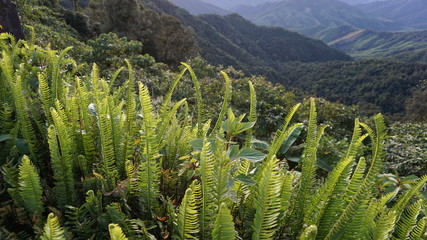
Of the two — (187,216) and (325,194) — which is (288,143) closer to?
(325,194)

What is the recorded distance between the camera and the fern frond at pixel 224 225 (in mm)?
746

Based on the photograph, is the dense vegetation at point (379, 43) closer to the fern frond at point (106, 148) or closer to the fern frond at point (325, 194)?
the fern frond at point (325, 194)

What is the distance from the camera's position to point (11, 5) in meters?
4.00

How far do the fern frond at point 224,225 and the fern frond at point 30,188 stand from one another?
2.09ft

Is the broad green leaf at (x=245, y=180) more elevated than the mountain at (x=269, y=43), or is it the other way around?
the broad green leaf at (x=245, y=180)

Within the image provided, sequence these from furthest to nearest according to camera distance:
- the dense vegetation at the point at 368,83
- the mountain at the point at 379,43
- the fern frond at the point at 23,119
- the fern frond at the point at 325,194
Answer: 1. the mountain at the point at 379,43
2. the dense vegetation at the point at 368,83
3. the fern frond at the point at 23,119
4. the fern frond at the point at 325,194

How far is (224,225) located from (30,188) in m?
0.69

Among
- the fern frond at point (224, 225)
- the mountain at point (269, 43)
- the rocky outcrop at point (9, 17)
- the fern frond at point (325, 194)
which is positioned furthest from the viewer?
the mountain at point (269, 43)

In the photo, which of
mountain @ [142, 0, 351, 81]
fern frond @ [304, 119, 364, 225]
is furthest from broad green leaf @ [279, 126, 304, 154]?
mountain @ [142, 0, 351, 81]

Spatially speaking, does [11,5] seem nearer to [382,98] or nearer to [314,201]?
[314,201]

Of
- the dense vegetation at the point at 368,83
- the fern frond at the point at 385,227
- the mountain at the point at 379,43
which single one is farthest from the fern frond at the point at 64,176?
the mountain at the point at 379,43

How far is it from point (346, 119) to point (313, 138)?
7.14 m

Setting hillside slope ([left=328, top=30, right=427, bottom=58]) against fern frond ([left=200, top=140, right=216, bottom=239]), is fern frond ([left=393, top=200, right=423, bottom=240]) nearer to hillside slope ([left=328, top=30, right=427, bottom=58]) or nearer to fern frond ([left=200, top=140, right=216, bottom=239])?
fern frond ([left=200, top=140, right=216, bottom=239])

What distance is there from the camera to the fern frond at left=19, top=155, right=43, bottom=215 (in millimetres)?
943
